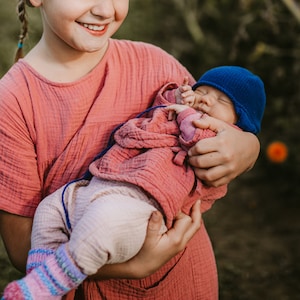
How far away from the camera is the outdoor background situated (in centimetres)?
353

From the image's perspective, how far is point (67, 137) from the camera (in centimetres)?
192

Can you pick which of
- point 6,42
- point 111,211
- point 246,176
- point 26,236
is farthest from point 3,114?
point 6,42

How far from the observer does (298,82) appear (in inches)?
175

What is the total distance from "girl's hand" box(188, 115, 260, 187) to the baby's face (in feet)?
0.15

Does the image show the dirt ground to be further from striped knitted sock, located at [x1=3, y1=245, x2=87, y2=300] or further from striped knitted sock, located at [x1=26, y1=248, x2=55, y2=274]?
striped knitted sock, located at [x1=3, y1=245, x2=87, y2=300]

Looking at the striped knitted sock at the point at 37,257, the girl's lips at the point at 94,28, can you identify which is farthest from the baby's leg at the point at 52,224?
the girl's lips at the point at 94,28

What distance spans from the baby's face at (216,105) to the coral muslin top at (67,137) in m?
0.19

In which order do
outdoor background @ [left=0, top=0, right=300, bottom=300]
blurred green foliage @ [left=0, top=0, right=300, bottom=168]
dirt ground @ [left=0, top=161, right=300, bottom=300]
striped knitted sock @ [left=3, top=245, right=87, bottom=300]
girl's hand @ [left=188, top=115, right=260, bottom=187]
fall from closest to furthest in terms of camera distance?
striped knitted sock @ [left=3, top=245, right=87, bottom=300] → girl's hand @ [left=188, top=115, right=260, bottom=187] → dirt ground @ [left=0, top=161, right=300, bottom=300] → outdoor background @ [left=0, top=0, right=300, bottom=300] → blurred green foliage @ [left=0, top=0, right=300, bottom=168]

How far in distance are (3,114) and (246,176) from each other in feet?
9.50

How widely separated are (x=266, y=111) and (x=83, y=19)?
10.0 feet

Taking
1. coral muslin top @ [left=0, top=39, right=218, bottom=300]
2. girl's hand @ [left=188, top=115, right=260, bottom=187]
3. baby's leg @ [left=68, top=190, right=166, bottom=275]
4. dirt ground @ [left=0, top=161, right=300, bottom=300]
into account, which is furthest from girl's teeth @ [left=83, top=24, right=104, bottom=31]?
dirt ground @ [left=0, top=161, right=300, bottom=300]

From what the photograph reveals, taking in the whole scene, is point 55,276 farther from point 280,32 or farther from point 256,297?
point 280,32

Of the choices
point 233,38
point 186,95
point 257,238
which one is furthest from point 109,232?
point 233,38

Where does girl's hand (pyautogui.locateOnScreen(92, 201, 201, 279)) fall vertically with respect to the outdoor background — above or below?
above
